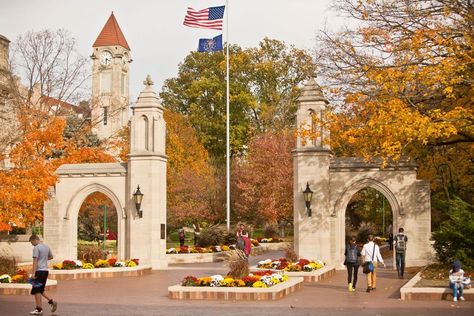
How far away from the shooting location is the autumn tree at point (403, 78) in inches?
811

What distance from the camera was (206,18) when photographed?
37.8 m

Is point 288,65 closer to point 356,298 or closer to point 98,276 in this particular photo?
point 98,276

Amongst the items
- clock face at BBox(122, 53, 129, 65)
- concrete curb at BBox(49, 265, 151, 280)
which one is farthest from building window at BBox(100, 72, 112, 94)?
concrete curb at BBox(49, 265, 151, 280)

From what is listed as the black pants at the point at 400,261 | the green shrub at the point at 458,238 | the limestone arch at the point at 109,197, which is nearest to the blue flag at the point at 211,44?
the limestone arch at the point at 109,197

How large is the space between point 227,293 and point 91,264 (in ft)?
27.9

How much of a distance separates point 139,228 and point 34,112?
10639 mm

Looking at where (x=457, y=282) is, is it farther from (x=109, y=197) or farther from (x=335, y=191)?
(x=109, y=197)

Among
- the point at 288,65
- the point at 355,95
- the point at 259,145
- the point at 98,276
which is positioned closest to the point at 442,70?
the point at 355,95

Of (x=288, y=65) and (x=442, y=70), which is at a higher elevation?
(x=288, y=65)

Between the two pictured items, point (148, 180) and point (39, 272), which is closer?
point (39, 272)

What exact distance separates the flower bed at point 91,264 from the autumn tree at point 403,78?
8.39m

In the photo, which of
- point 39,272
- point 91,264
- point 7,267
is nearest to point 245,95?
point 91,264

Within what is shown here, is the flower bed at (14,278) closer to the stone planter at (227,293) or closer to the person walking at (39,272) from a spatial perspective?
the person walking at (39,272)

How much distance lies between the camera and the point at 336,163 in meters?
27.4
